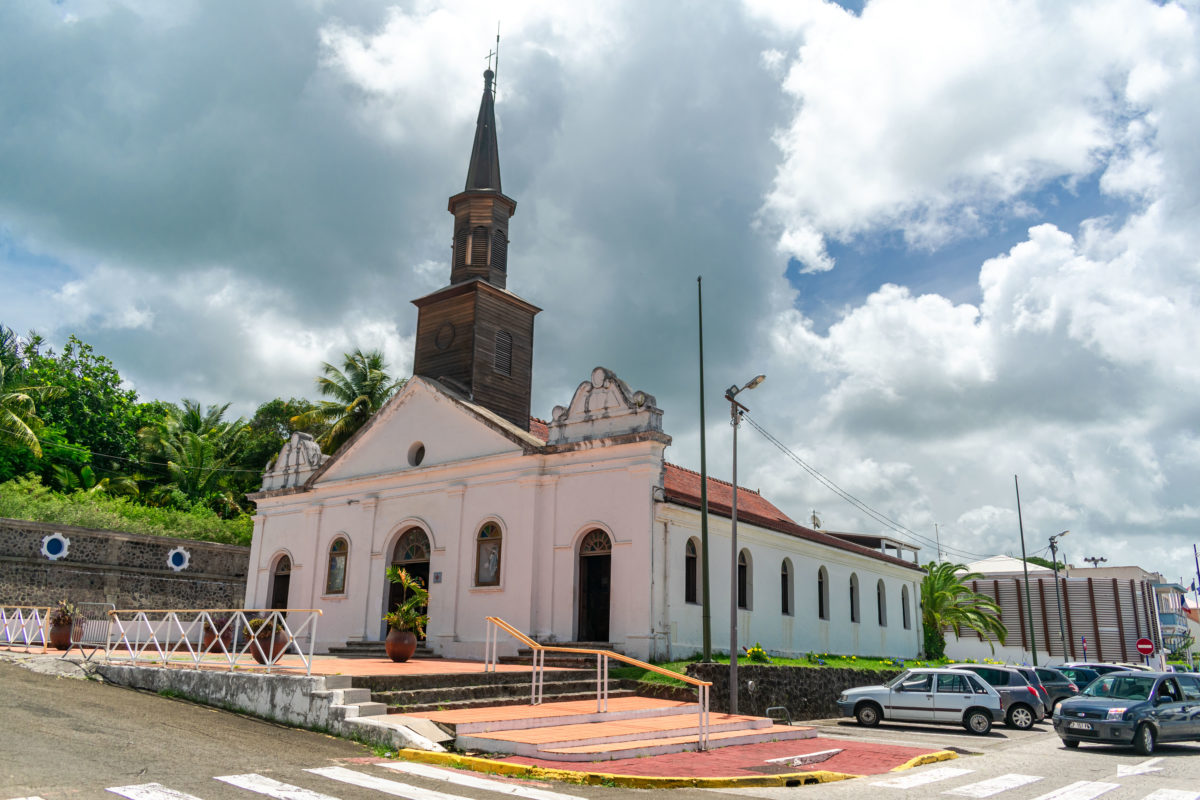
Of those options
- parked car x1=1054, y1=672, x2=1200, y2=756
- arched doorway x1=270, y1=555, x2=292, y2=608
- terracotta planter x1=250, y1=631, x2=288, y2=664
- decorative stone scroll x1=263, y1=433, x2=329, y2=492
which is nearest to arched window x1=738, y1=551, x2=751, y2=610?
parked car x1=1054, y1=672, x2=1200, y2=756

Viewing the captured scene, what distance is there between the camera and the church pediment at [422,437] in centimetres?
2370

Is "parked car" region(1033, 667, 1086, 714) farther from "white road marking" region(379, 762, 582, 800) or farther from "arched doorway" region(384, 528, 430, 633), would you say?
"white road marking" region(379, 762, 582, 800)

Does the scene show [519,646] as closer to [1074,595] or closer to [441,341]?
[441,341]

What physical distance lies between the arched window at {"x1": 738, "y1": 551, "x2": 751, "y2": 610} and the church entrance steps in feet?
24.7

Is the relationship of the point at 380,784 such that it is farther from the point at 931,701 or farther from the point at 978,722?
the point at 978,722

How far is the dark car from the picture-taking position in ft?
79.8

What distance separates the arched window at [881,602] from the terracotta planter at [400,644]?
20.0m

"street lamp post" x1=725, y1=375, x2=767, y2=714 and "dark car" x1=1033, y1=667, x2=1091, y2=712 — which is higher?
"street lamp post" x1=725, y1=375, x2=767, y2=714

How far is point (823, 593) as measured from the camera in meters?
28.7

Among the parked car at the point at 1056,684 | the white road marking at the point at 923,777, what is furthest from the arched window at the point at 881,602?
the white road marking at the point at 923,777

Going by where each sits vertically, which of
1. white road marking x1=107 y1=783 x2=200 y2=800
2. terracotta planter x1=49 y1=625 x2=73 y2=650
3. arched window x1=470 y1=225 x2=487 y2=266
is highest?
arched window x1=470 y1=225 x2=487 y2=266

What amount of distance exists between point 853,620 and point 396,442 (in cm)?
1655

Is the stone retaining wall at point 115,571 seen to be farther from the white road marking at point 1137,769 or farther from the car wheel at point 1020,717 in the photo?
the white road marking at point 1137,769

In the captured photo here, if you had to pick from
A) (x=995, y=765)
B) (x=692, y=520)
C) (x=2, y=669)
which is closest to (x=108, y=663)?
(x=2, y=669)
